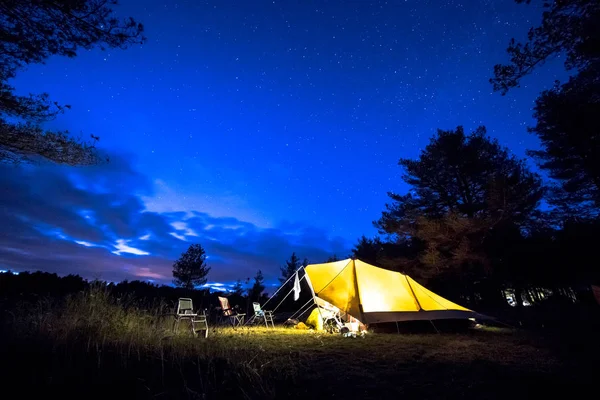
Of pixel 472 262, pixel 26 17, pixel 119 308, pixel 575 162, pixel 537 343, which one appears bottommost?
pixel 537 343

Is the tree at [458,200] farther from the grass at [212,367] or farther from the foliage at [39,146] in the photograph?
the foliage at [39,146]

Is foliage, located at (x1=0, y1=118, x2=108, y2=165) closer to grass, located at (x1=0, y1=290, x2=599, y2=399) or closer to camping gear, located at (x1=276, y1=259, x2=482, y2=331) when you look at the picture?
grass, located at (x1=0, y1=290, x2=599, y2=399)

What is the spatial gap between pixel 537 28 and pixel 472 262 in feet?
34.0

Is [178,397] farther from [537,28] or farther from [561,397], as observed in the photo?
[537,28]

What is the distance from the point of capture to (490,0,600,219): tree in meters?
4.93

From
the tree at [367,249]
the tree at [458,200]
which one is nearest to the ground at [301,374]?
the tree at [458,200]

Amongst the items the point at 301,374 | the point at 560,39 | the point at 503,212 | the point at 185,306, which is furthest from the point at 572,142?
the point at 185,306

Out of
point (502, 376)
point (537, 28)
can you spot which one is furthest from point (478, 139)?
point (502, 376)

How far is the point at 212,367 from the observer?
10.0ft

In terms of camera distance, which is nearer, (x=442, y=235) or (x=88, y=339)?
(x=88, y=339)

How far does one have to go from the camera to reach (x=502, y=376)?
3.11m

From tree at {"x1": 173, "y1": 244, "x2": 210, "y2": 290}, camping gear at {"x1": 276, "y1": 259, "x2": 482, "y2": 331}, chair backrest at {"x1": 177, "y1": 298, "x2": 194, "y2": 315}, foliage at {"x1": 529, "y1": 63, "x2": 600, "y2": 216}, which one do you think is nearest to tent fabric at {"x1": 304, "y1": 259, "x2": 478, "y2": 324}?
camping gear at {"x1": 276, "y1": 259, "x2": 482, "y2": 331}

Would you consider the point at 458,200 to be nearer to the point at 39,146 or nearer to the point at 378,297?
the point at 378,297

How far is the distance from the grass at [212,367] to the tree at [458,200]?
27.3 feet
